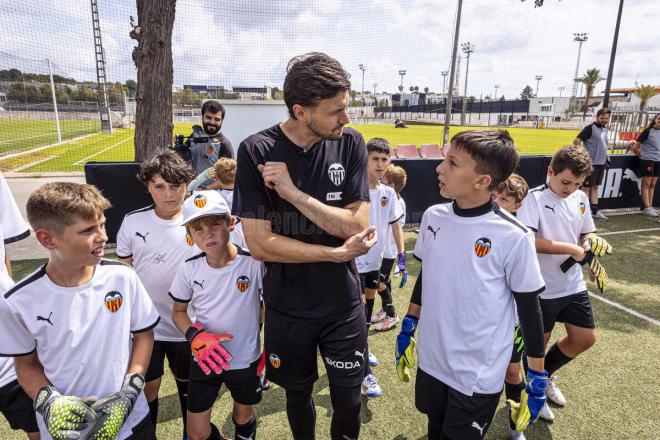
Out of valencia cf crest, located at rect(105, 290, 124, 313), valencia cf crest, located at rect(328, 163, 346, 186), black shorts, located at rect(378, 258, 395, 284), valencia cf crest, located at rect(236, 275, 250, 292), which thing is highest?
valencia cf crest, located at rect(328, 163, 346, 186)

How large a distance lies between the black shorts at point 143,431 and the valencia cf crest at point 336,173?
1530 millimetres

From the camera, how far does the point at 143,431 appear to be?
1.91 m

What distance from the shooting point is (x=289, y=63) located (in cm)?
193

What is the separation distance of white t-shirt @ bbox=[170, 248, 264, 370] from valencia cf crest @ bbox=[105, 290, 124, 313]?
0.47 m

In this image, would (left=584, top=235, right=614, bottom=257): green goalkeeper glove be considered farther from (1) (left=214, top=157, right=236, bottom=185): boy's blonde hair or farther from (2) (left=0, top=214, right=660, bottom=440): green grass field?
(1) (left=214, top=157, right=236, bottom=185): boy's blonde hair

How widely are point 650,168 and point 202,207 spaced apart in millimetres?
10539

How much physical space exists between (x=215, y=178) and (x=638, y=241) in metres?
7.94

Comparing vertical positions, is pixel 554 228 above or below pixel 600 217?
above

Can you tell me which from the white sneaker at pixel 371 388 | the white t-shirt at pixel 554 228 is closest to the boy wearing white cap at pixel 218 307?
the white sneaker at pixel 371 388

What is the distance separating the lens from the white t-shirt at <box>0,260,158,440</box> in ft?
5.44

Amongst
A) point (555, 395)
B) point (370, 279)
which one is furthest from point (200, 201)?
point (555, 395)

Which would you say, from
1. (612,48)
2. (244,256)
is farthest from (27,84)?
(612,48)

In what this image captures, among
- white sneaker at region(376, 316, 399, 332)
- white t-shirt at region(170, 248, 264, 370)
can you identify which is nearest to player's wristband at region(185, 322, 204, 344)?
white t-shirt at region(170, 248, 264, 370)

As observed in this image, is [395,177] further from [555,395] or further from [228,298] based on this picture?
[228,298]
